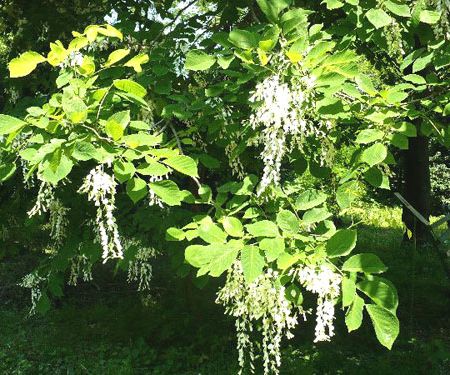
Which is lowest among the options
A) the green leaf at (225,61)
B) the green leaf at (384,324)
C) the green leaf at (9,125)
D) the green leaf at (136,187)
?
the green leaf at (384,324)

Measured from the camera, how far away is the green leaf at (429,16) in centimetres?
293

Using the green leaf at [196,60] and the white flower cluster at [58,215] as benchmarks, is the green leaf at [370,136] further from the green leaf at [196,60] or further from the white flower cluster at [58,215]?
the white flower cluster at [58,215]

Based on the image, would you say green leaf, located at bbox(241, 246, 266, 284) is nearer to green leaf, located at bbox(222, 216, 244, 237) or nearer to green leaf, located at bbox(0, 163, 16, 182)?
green leaf, located at bbox(222, 216, 244, 237)

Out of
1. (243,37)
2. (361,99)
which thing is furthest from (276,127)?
(361,99)

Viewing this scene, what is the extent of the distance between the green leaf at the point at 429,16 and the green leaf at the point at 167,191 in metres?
1.84

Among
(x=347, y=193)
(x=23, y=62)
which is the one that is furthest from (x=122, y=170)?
(x=347, y=193)

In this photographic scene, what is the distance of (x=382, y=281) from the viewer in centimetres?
219

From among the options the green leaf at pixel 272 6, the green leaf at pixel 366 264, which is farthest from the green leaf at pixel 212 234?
the green leaf at pixel 272 6

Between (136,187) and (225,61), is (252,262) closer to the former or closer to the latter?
(136,187)

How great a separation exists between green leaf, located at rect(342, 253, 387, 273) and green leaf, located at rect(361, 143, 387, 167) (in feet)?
1.92

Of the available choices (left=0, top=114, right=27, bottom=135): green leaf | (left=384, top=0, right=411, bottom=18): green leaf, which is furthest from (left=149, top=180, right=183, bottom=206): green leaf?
(left=384, top=0, right=411, bottom=18): green leaf

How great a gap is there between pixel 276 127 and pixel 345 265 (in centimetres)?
73

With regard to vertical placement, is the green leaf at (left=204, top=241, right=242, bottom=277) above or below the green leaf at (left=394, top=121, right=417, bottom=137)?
below

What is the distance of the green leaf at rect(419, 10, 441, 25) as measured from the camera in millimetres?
2928
